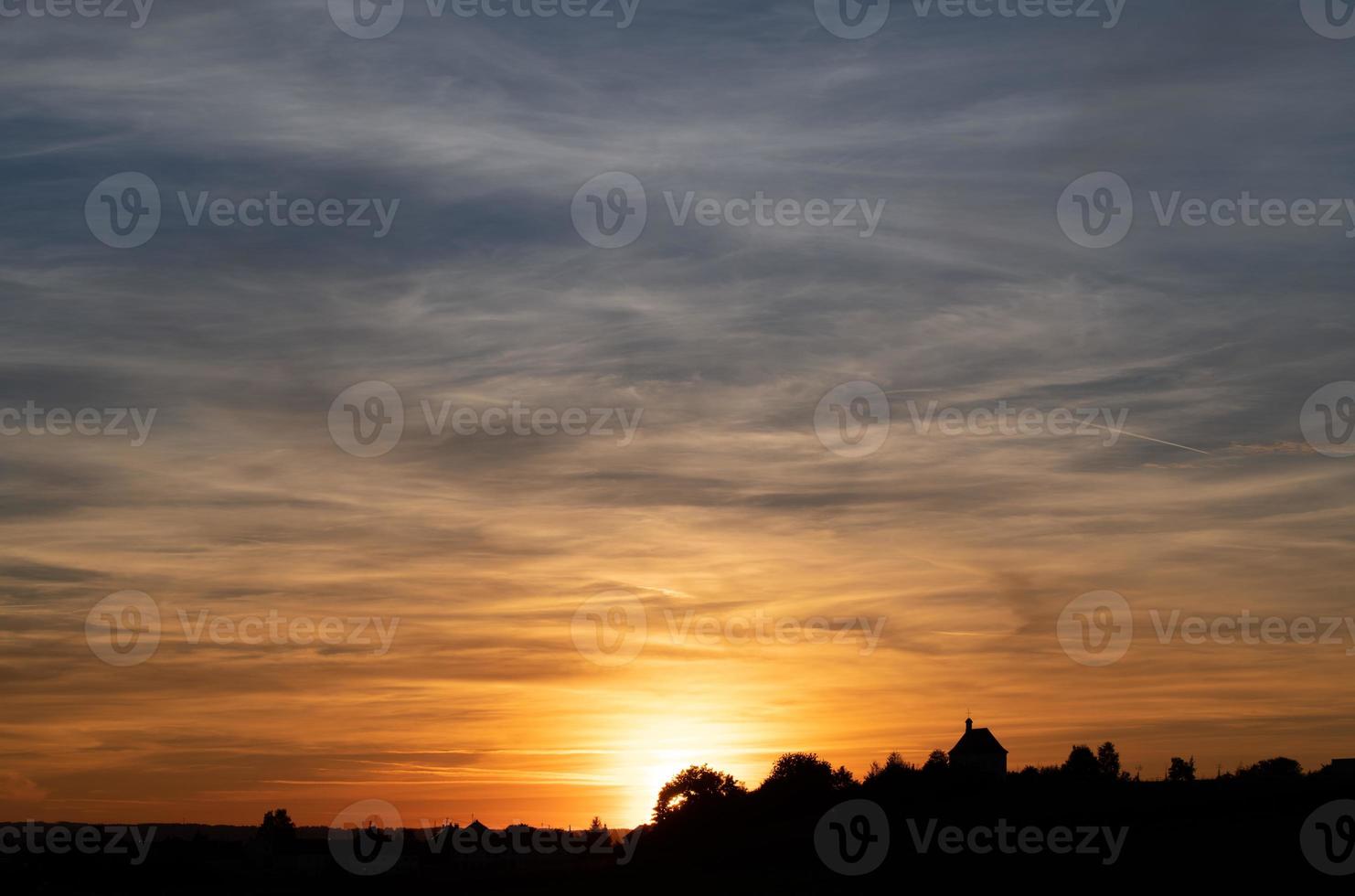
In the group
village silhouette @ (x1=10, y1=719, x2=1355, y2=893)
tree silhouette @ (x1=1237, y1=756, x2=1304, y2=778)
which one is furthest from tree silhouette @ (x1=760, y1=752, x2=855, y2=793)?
tree silhouette @ (x1=1237, y1=756, x2=1304, y2=778)

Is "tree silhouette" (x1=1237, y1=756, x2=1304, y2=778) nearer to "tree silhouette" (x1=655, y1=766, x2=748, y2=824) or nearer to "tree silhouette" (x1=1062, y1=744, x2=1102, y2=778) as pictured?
"tree silhouette" (x1=1062, y1=744, x2=1102, y2=778)

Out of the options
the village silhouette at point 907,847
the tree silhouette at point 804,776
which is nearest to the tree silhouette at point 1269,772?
the village silhouette at point 907,847

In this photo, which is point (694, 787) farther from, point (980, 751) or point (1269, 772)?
point (1269, 772)

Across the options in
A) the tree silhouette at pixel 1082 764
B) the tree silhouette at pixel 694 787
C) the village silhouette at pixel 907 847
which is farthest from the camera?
the tree silhouette at pixel 694 787

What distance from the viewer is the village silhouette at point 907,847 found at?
71.1 m

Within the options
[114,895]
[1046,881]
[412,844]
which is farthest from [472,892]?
[412,844]

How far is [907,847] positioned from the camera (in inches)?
3364

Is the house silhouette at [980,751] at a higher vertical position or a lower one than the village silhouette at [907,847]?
higher

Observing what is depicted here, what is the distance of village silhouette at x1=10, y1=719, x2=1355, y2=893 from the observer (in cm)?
7112

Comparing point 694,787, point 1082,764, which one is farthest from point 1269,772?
point 694,787

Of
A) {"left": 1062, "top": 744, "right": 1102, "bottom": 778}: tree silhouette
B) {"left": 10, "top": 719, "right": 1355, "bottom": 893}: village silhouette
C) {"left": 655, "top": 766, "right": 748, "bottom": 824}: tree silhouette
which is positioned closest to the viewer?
{"left": 10, "top": 719, "right": 1355, "bottom": 893}: village silhouette

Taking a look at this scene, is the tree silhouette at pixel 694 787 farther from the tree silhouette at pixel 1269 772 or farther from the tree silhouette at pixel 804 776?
the tree silhouette at pixel 1269 772

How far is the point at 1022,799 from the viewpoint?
347ft

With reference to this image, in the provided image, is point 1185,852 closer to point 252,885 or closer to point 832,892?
point 832,892
